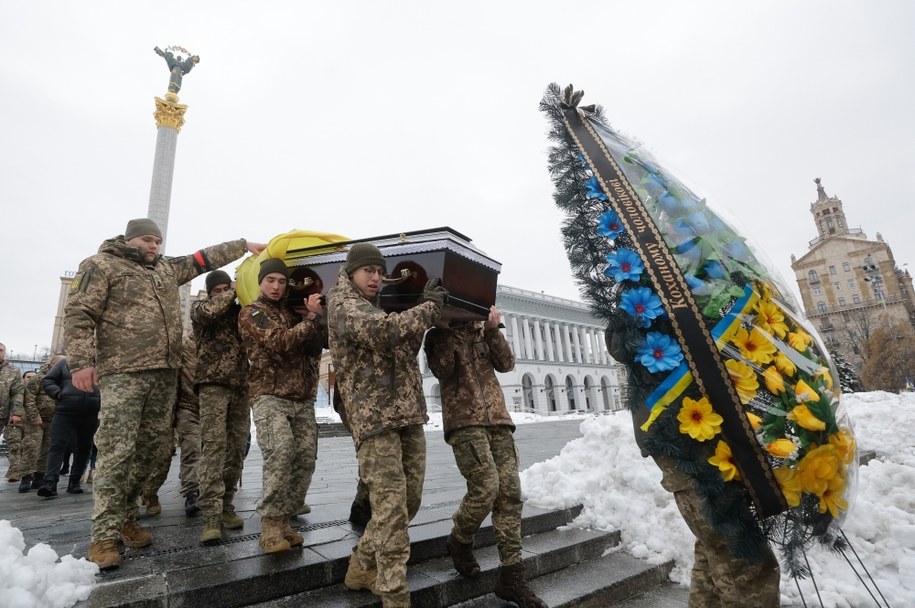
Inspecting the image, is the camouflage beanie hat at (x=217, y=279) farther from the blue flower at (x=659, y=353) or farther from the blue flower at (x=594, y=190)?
the blue flower at (x=659, y=353)

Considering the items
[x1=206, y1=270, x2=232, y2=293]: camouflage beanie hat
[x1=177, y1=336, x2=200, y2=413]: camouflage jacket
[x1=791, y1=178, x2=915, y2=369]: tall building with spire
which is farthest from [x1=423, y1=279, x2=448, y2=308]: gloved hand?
[x1=791, y1=178, x2=915, y2=369]: tall building with spire

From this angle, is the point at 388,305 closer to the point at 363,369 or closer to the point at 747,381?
the point at 363,369

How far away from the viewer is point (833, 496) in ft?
6.39

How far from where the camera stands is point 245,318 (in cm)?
352

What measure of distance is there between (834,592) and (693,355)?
2.67 meters

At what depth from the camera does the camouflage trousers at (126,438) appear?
3064mm

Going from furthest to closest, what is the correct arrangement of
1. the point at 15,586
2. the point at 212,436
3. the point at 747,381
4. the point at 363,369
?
1. the point at 212,436
2. the point at 363,369
3. the point at 15,586
4. the point at 747,381

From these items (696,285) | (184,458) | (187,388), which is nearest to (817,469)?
(696,285)

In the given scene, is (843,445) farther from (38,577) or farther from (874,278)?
(874,278)

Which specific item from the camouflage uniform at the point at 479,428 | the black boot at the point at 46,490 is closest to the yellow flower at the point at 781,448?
the camouflage uniform at the point at 479,428

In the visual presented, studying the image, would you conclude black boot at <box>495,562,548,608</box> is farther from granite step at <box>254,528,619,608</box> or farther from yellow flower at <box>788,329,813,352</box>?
yellow flower at <box>788,329,813,352</box>

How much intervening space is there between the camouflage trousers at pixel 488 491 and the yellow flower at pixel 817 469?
1651mm

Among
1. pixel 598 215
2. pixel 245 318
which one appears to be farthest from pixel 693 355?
pixel 245 318

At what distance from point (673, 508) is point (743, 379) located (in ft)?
9.60
